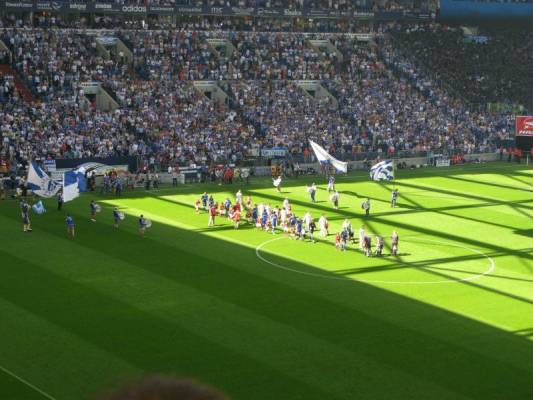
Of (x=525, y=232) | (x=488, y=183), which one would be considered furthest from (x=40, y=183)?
(x=488, y=183)

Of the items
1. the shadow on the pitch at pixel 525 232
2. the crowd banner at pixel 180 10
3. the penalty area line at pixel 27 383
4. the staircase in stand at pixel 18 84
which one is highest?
the crowd banner at pixel 180 10

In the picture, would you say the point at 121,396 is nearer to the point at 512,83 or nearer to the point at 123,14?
the point at 123,14

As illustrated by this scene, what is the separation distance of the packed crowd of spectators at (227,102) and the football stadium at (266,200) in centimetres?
22

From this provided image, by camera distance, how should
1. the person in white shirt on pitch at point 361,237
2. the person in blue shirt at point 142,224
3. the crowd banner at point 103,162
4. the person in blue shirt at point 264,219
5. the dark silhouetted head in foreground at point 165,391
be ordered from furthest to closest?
the crowd banner at point 103,162 → the person in blue shirt at point 264,219 → the person in blue shirt at point 142,224 → the person in white shirt on pitch at point 361,237 → the dark silhouetted head in foreground at point 165,391

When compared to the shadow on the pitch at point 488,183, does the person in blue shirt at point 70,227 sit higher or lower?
higher

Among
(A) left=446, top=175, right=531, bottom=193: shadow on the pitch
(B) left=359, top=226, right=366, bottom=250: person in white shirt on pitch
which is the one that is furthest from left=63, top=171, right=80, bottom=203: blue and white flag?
(A) left=446, top=175, right=531, bottom=193: shadow on the pitch

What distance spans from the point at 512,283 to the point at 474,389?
Result: 13105 millimetres

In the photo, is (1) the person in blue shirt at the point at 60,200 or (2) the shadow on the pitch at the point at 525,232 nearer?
(2) the shadow on the pitch at the point at 525,232

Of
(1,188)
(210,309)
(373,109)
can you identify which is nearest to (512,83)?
(373,109)

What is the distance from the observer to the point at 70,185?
152ft

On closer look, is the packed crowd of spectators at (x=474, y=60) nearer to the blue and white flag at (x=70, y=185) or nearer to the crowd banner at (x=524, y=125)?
the crowd banner at (x=524, y=125)

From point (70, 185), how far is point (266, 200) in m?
12.7

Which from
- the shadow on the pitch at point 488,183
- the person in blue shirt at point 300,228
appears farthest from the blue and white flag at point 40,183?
the shadow on the pitch at point 488,183

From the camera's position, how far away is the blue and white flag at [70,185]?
151ft
